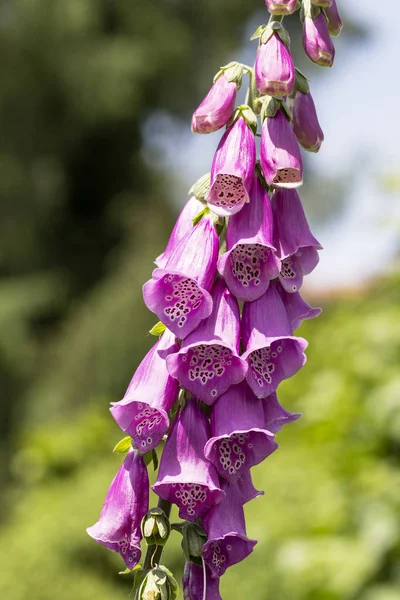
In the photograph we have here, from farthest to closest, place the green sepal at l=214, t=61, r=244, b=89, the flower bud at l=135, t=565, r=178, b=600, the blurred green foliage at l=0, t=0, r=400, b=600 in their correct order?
1. the blurred green foliage at l=0, t=0, r=400, b=600
2. the green sepal at l=214, t=61, r=244, b=89
3. the flower bud at l=135, t=565, r=178, b=600

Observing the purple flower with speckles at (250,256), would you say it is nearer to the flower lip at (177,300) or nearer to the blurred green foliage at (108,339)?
the flower lip at (177,300)

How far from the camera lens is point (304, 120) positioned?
988 millimetres

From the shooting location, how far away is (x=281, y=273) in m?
0.99

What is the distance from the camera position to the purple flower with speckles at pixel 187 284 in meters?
0.92

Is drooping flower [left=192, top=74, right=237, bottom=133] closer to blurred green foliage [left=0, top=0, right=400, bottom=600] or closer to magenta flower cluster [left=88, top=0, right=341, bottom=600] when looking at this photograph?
magenta flower cluster [left=88, top=0, right=341, bottom=600]

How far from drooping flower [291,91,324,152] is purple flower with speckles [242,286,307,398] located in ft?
0.65

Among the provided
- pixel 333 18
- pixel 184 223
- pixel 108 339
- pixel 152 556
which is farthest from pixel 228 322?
pixel 108 339

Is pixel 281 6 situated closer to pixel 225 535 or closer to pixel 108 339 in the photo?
pixel 225 535

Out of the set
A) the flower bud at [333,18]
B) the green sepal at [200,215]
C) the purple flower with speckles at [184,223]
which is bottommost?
the green sepal at [200,215]

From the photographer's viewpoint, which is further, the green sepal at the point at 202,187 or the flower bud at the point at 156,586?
the green sepal at the point at 202,187

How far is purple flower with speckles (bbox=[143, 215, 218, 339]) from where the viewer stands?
924 millimetres

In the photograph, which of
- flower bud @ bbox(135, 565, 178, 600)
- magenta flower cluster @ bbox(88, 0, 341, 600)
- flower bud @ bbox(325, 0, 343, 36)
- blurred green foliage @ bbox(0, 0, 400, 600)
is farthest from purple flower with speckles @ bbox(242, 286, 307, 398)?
blurred green foliage @ bbox(0, 0, 400, 600)

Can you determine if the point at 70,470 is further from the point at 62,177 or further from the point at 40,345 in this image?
the point at 62,177

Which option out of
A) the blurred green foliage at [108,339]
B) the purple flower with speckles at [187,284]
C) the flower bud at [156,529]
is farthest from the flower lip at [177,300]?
the blurred green foliage at [108,339]
